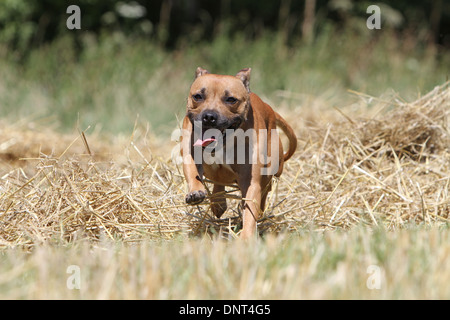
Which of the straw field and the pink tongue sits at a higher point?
the pink tongue

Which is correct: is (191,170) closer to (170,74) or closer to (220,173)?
(220,173)

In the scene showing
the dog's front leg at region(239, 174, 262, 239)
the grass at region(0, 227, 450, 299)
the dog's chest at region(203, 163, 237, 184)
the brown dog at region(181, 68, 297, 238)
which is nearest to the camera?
the grass at region(0, 227, 450, 299)

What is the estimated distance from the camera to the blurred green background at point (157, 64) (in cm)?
1012

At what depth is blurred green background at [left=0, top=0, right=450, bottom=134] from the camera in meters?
10.1

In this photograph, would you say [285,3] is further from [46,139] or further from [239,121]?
[239,121]

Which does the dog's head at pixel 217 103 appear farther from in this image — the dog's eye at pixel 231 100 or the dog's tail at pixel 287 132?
the dog's tail at pixel 287 132

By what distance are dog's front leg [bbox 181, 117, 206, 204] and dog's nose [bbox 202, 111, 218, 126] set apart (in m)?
0.43

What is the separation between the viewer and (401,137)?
6.51m

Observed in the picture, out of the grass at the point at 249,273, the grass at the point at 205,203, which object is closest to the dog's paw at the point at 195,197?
the grass at the point at 205,203

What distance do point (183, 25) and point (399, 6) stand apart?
7.14 metres

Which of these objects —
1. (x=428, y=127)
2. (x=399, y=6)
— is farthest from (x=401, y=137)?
(x=399, y=6)

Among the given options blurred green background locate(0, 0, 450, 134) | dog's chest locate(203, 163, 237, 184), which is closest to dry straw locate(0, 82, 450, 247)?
dog's chest locate(203, 163, 237, 184)

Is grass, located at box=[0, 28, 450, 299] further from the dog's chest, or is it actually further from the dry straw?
the dog's chest

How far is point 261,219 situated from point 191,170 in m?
0.86
